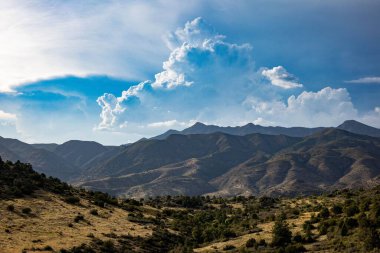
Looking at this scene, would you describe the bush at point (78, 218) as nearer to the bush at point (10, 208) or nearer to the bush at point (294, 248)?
the bush at point (10, 208)

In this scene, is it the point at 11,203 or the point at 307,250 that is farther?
the point at 11,203

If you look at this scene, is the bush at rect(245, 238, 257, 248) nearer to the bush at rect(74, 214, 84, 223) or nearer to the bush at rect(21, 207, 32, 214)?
the bush at rect(74, 214, 84, 223)

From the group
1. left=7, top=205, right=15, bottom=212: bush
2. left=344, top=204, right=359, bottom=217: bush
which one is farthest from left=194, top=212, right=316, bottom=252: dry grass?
left=7, top=205, right=15, bottom=212: bush

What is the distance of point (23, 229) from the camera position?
48969 mm

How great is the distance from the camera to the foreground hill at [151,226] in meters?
41.5

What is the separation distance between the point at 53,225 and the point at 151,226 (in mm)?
18592

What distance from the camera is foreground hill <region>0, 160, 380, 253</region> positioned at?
4151cm

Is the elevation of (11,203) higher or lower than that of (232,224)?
higher

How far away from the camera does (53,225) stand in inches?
2114

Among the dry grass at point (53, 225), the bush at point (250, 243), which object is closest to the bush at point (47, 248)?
the dry grass at point (53, 225)

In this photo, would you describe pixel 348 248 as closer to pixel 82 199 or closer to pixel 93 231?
pixel 93 231

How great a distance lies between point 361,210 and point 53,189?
5571cm

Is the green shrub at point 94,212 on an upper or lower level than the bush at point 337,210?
lower

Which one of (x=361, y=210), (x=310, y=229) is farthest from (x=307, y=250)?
(x=361, y=210)
